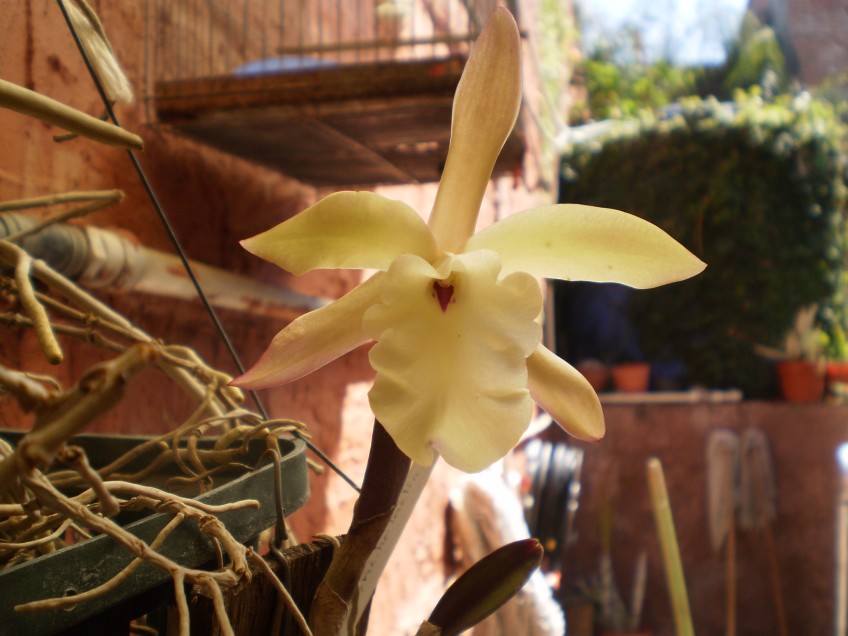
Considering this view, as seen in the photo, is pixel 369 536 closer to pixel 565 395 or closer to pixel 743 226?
pixel 565 395

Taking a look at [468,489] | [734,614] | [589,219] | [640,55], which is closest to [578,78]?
[640,55]

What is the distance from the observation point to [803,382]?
3.72m

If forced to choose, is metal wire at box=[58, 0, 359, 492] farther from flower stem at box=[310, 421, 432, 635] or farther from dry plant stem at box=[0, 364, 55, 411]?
dry plant stem at box=[0, 364, 55, 411]

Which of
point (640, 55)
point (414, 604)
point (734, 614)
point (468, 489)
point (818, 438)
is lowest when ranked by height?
point (734, 614)

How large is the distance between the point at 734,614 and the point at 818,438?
98cm

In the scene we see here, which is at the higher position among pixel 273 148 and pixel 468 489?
pixel 273 148

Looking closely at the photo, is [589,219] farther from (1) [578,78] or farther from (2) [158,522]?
(1) [578,78]

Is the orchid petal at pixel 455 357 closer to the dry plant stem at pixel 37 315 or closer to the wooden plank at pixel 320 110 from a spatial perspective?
the dry plant stem at pixel 37 315

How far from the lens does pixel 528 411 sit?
11.9 inches

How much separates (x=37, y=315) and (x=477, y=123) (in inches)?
9.7

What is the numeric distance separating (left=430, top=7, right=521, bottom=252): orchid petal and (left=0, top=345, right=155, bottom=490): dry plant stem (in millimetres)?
220

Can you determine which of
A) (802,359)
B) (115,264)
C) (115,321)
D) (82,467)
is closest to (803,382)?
(802,359)

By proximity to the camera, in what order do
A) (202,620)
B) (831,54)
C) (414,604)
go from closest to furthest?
(202,620), (414,604), (831,54)

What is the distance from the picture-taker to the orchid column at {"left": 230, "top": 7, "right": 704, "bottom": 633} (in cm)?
31
